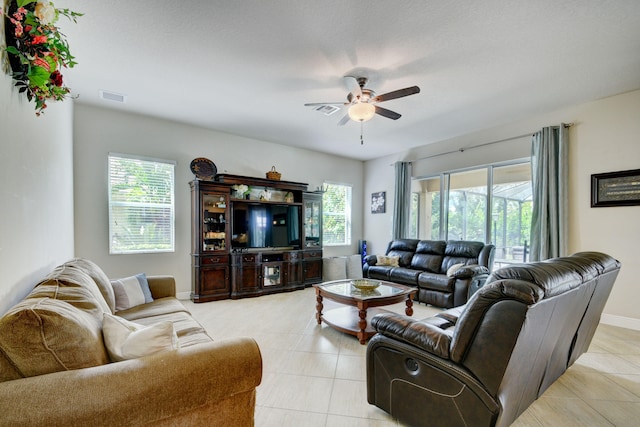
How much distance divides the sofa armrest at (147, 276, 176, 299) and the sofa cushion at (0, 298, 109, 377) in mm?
1890

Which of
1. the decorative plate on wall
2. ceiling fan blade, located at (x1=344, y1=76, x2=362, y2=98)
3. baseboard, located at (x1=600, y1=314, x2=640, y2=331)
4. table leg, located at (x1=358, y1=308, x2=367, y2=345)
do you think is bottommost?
baseboard, located at (x1=600, y1=314, x2=640, y2=331)

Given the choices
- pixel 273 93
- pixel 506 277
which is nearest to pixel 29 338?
pixel 506 277

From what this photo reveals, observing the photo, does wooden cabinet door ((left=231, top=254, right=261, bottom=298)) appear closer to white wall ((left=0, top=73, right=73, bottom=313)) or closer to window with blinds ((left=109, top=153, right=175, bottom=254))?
window with blinds ((left=109, top=153, right=175, bottom=254))

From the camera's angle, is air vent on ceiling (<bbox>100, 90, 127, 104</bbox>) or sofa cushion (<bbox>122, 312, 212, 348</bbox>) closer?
sofa cushion (<bbox>122, 312, 212, 348</bbox>)

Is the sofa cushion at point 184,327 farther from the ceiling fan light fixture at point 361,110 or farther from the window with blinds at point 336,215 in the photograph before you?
the window with blinds at point 336,215

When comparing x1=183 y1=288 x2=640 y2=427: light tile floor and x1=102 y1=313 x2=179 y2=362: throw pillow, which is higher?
x1=102 y1=313 x2=179 y2=362: throw pillow

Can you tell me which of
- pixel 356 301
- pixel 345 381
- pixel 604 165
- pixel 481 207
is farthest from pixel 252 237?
pixel 604 165

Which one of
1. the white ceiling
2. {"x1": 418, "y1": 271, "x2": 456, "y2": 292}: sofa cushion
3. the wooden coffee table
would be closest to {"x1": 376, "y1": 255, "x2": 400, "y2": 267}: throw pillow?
{"x1": 418, "y1": 271, "x2": 456, "y2": 292}: sofa cushion

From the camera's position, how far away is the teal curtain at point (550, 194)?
3.83m

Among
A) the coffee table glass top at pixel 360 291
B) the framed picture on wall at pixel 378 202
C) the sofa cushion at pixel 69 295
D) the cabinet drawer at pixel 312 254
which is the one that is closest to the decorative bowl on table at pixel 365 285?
the coffee table glass top at pixel 360 291

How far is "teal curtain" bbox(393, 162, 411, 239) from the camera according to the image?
586 centimetres

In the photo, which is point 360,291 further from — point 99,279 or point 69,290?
point 69,290

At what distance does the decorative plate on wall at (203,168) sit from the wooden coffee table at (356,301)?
2.65 m

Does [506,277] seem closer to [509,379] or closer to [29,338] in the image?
[509,379]
